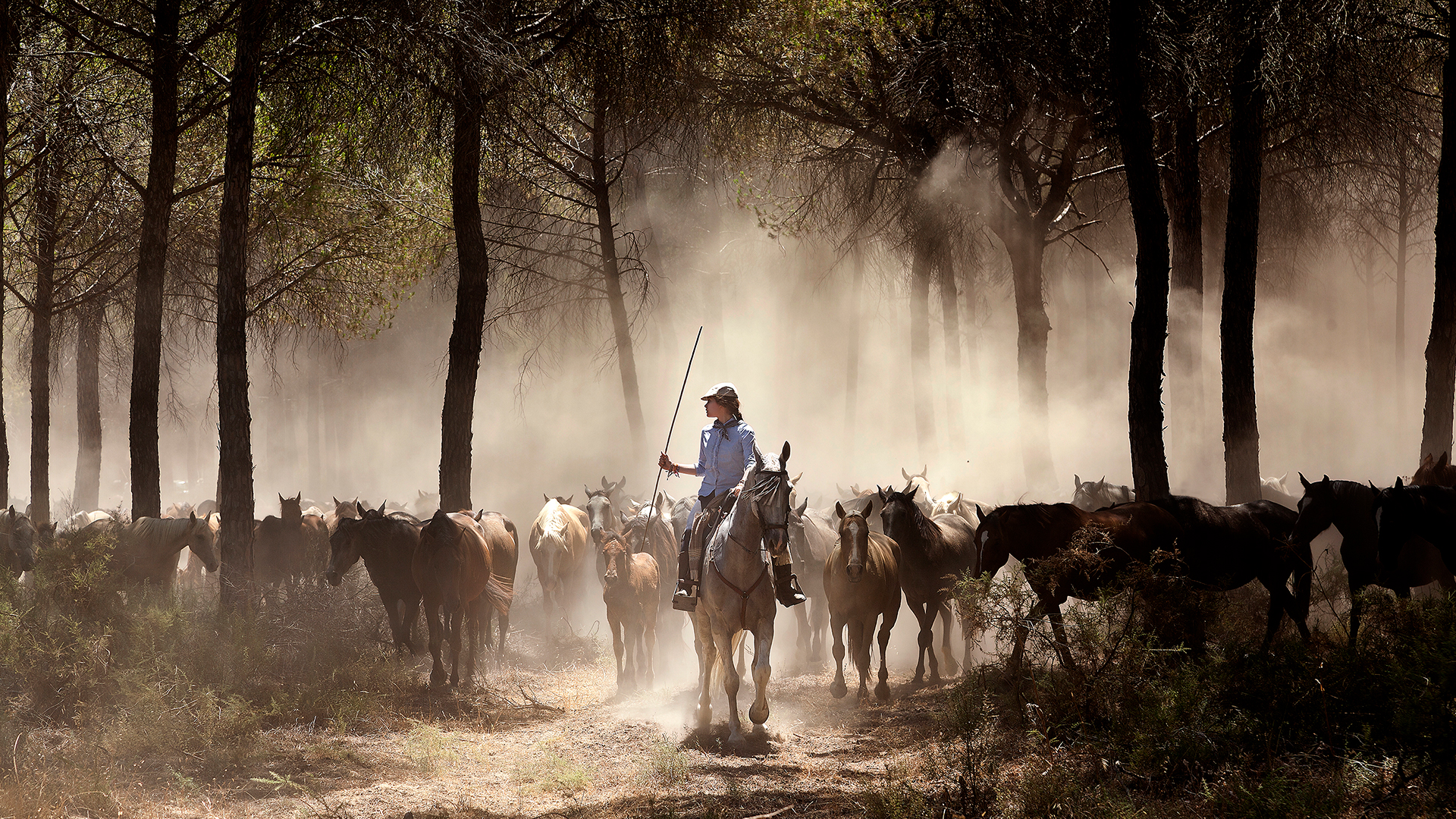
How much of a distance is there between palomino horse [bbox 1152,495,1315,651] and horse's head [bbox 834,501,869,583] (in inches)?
107

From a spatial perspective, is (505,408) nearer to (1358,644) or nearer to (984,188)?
(984,188)

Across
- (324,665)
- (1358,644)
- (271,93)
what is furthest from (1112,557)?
(271,93)

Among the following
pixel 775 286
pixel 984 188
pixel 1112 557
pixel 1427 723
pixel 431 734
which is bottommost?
pixel 431 734

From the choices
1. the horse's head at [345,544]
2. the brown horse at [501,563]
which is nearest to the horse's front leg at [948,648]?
the brown horse at [501,563]

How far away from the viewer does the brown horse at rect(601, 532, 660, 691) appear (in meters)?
11.7

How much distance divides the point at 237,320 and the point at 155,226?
330 cm

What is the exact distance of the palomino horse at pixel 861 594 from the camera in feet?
33.1

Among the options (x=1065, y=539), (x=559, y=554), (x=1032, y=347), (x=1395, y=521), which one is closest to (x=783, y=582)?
(x=1065, y=539)

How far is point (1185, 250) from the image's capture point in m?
14.9

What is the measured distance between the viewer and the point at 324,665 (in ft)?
34.7

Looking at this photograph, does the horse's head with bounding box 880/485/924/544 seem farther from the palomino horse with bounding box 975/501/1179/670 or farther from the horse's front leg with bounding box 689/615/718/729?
the horse's front leg with bounding box 689/615/718/729

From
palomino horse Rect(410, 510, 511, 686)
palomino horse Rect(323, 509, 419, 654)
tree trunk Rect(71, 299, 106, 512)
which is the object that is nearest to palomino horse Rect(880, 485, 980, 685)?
palomino horse Rect(410, 510, 511, 686)

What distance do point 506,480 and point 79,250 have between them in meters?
20.4

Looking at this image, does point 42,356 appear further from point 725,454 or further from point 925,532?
point 925,532
